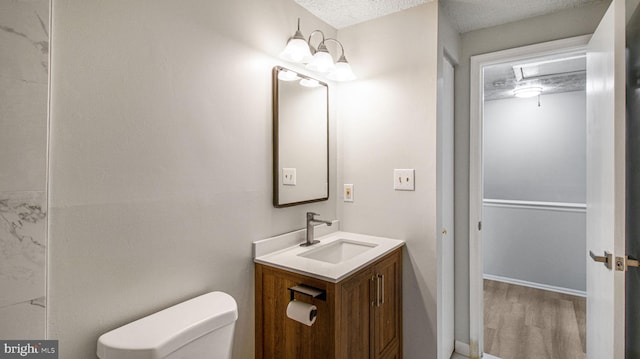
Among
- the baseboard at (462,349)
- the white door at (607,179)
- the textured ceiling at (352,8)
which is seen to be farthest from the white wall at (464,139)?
the textured ceiling at (352,8)

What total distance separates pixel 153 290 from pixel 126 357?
0.27 metres

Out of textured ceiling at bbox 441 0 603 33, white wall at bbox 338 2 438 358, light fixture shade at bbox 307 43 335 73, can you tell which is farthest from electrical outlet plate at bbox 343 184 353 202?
textured ceiling at bbox 441 0 603 33

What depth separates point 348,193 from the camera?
84.7 inches

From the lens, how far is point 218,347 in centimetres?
113

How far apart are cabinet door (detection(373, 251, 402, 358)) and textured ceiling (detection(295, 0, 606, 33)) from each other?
1.48 meters

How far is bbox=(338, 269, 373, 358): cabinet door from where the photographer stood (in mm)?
1344

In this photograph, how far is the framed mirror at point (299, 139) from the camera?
1.68 m

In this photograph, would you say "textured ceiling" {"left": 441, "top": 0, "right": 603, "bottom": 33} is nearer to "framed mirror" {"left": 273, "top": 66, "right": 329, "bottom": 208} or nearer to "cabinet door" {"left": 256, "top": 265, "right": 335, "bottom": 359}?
"framed mirror" {"left": 273, "top": 66, "right": 329, "bottom": 208}

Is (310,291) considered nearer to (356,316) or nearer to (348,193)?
(356,316)

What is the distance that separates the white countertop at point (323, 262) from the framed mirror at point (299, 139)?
0.27 m

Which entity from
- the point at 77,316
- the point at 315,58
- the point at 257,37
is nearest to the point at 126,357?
the point at 77,316

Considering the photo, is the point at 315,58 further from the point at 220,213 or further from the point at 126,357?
the point at 126,357

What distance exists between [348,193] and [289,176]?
55cm

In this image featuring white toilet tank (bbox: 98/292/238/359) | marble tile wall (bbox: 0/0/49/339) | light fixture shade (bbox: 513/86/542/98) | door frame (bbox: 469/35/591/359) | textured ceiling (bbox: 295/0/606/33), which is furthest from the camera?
light fixture shade (bbox: 513/86/542/98)
